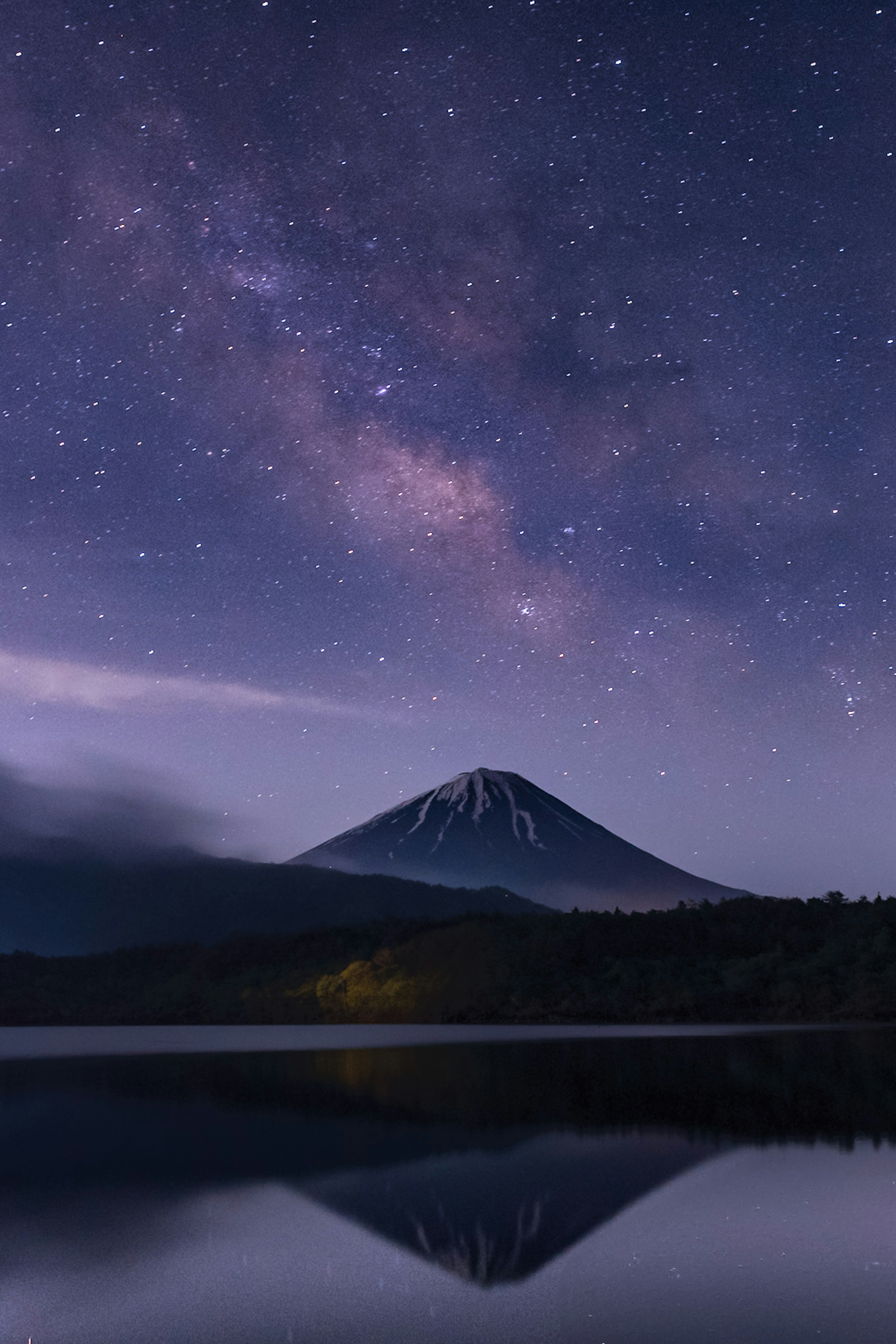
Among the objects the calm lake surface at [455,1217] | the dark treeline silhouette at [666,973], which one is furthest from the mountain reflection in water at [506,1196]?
the dark treeline silhouette at [666,973]

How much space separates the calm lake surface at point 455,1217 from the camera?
38.8 ft

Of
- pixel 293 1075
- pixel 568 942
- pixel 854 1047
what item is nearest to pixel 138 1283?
pixel 293 1075

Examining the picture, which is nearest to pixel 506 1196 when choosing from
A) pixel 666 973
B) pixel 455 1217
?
pixel 455 1217

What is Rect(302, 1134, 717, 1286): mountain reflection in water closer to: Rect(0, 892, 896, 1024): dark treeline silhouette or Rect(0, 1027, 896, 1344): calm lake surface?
Rect(0, 1027, 896, 1344): calm lake surface

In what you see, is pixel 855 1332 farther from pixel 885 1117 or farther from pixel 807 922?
pixel 807 922

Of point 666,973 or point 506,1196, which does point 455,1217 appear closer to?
point 506,1196

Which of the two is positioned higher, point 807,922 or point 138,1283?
point 807,922

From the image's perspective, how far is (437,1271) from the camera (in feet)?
44.7

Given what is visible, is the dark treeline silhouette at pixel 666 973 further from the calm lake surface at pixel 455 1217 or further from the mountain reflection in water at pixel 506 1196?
the mountain reflection in water at pixel 506 1196

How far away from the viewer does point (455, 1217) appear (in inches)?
657

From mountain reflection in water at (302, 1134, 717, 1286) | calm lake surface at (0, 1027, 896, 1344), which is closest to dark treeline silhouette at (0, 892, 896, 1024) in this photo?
calm lake surface at (0, 1027, 896, 1344)

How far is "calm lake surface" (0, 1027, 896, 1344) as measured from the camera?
1183 centimetres

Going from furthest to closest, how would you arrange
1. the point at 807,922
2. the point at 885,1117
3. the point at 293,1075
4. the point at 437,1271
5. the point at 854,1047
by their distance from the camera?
the point at 807,922 < the point at 854,1047 < the point at 293,1075 < the point at 885,1117 < the point at 437,1271

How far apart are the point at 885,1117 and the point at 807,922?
6262 inches
